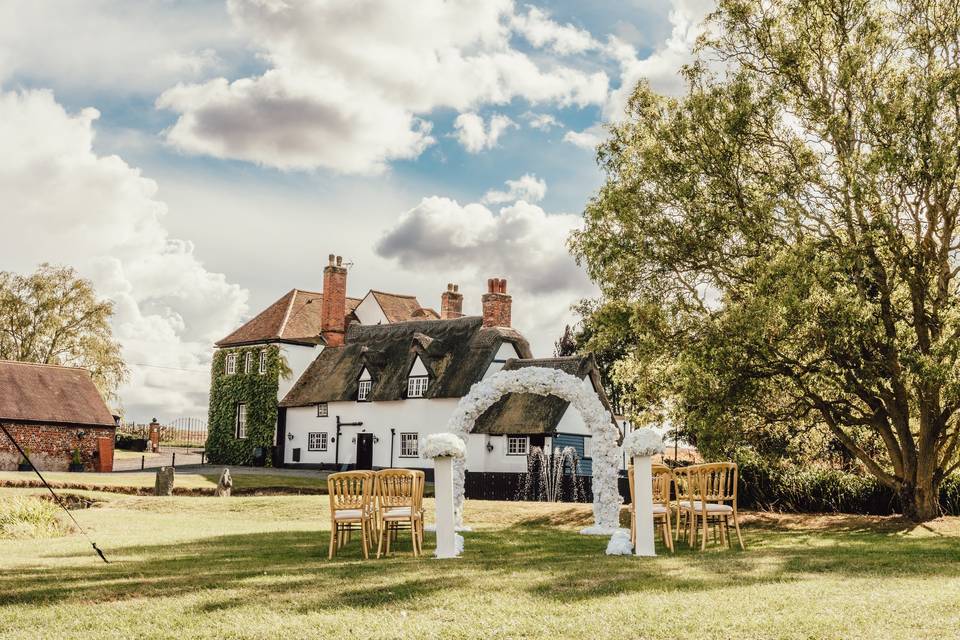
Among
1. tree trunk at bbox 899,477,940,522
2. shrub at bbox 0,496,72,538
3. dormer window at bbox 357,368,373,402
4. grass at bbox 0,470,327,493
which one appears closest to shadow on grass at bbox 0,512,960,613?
shrub at bbox 0,496,72,538

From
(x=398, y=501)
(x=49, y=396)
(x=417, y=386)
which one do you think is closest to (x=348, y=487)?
(x=398, y=501)

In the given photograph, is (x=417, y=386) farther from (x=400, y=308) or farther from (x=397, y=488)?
(x=397, y=488)

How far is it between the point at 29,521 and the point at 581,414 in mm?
10619

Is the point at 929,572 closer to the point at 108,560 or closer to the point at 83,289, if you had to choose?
the point at 108,560

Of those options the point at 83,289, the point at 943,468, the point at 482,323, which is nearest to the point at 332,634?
the point at 943,468

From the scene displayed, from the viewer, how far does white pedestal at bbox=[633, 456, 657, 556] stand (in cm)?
1266

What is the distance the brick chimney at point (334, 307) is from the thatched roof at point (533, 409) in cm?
1129

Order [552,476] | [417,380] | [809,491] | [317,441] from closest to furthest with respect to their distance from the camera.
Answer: [809,491] → [552,476] → [417,380] → [317,441]

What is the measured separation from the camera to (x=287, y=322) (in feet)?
156

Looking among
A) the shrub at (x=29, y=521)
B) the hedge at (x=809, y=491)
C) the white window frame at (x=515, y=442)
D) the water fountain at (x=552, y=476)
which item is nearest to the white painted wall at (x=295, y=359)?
the white window frame at (x=515, y=442)

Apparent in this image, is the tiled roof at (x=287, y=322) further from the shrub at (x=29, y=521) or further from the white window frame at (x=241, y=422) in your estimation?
the shrub at (x=29, y=521)

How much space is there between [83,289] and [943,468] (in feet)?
153

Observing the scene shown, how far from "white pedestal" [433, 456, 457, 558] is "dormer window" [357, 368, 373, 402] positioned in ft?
98.5

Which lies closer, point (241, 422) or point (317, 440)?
point (317, 440)
